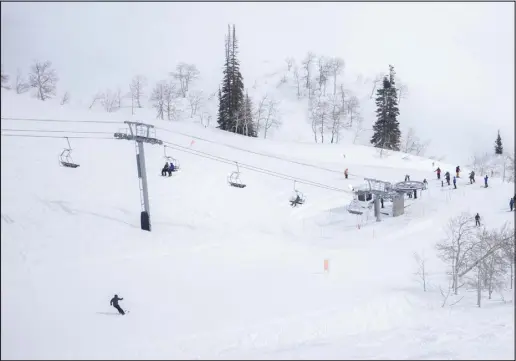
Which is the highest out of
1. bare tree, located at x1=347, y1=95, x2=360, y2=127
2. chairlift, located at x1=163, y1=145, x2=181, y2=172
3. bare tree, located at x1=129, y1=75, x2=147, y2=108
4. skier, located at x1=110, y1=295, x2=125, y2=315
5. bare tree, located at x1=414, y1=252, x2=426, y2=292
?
bare tree, located at x1=129, y1=75, x2=147, y2=108

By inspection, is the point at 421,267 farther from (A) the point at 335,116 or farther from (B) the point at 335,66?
(B) the point at 335,66

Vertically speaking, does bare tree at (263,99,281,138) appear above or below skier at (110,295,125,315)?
above

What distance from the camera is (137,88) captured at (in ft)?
261

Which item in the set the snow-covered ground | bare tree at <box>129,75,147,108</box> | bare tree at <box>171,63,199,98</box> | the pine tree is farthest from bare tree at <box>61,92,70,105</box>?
bare tree at <box>171,63,199,98</box>

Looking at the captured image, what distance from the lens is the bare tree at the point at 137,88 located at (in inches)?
3147

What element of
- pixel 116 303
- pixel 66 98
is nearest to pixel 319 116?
pixel 66 98

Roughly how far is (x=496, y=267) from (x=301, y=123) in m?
59.1

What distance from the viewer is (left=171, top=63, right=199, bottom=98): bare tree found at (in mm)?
86812

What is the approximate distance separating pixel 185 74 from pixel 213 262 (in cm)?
7001

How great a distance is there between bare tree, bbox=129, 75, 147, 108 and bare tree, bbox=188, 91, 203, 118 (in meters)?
8.79

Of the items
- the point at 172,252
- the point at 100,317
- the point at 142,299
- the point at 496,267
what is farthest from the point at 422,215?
the point at 100,317

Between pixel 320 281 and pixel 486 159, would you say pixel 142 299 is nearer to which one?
pixel 320 281

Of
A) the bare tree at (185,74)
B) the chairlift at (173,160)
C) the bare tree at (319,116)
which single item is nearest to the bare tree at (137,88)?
the bare tree at (185,74)

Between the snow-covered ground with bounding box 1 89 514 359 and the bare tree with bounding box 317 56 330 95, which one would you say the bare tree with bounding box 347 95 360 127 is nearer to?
the bare tree with bounding box 317 56 330 95
